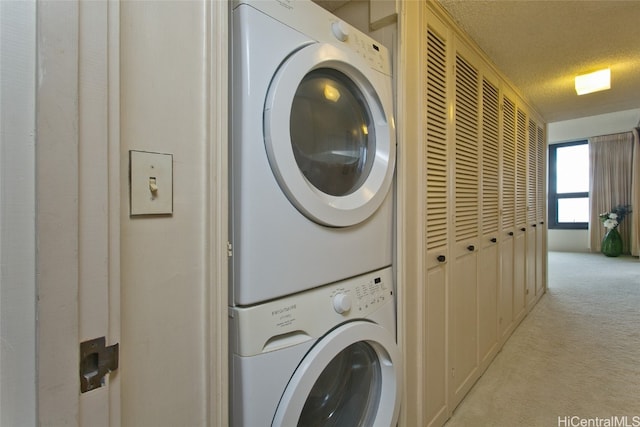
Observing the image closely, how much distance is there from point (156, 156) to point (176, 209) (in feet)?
0.34

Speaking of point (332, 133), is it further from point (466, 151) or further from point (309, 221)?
point (466, 151)

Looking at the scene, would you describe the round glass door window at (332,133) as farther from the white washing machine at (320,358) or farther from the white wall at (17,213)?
the white wall at (17,213)

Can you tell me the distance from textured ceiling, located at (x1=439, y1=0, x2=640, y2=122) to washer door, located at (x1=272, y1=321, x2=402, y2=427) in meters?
1.51

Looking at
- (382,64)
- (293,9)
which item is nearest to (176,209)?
(293,9)

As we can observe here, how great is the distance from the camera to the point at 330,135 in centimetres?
94

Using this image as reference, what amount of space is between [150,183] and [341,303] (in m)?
0.56

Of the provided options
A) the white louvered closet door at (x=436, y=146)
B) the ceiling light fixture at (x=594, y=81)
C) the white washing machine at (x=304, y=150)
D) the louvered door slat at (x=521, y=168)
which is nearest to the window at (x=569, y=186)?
the louvered door slat at (x=521, y=168)

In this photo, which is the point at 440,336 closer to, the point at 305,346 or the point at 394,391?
the point at 394,391

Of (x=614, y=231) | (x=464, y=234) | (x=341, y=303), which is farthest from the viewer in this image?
(x=614, y=231)

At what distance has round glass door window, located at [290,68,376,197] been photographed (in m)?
0.85

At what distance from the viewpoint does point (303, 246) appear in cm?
77

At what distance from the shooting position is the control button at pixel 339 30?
Answer: 2.89 feet

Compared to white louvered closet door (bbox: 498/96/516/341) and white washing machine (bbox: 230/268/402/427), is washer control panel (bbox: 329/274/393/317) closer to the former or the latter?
white washing machine (bbox: 230/268/402/427)

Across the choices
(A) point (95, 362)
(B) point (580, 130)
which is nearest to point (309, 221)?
(A) point (95, 362)
